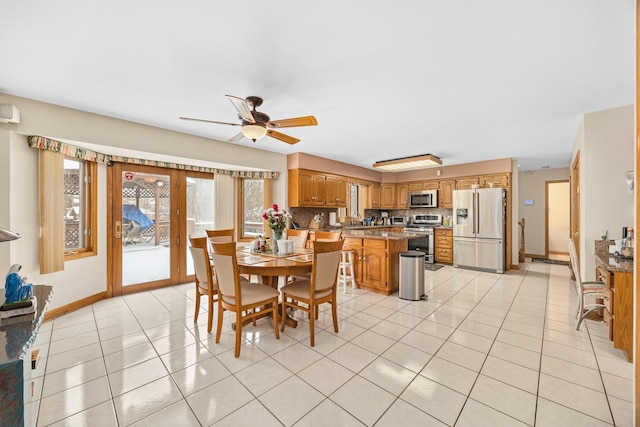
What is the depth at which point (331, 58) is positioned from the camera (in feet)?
6.75

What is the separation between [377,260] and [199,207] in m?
3.27

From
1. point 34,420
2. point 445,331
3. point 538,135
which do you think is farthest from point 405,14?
point 538,135

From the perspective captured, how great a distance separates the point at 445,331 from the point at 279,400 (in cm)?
186

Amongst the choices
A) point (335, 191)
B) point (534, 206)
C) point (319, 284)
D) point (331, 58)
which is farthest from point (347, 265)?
point (534, 206)

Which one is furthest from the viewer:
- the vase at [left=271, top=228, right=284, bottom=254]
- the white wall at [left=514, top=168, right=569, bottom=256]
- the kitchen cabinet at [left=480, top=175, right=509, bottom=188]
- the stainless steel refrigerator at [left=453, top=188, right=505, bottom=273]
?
the white wall at [left=514, top=168, right=569, bottom=256]

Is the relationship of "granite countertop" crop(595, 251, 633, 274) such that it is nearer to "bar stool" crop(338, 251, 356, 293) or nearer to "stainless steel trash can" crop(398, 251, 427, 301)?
"stainless steel trash can" crop(398, 251, 427, 301)

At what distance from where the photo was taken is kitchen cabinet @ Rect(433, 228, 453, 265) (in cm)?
600

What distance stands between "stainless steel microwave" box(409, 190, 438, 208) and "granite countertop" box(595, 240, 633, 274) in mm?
3651

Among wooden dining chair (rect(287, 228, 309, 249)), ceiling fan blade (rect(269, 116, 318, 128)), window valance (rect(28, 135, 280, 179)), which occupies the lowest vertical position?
wooden dining chair (rect(287, 228, 309, 249))

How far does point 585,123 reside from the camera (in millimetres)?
3131

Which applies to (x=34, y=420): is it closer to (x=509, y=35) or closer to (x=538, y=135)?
(x=509, y=35)

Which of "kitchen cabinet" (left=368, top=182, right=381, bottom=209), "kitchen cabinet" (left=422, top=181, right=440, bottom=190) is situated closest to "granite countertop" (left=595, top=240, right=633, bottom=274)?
"kitchen cabinet" (left=422, top=181, right=440, bottom=190)

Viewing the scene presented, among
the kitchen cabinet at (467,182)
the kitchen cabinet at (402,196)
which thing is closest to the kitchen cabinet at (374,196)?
the kitchen cabinet at (402,196)

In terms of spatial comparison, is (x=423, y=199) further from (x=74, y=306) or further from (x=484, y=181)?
(x=74, y=306)
